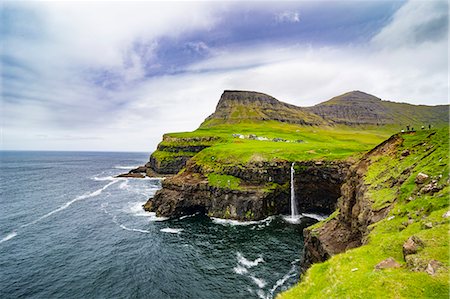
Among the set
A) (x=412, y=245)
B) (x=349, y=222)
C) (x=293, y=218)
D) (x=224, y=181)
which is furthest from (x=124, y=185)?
(x=412, y=245)

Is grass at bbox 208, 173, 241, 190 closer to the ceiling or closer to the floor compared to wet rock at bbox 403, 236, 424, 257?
closer to the floor

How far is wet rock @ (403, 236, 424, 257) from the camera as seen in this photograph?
15.3 m

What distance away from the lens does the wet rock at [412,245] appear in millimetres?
15260

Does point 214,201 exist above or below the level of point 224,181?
below

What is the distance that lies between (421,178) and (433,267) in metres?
13.0

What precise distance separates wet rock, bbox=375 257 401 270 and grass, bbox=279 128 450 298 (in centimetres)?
49

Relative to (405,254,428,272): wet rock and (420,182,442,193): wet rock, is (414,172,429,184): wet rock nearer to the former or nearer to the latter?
(420,182,442,193): wet rock

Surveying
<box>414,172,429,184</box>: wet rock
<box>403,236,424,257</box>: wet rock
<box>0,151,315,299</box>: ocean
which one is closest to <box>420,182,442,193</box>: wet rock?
<box>414,172,429,184</box>: wet rock

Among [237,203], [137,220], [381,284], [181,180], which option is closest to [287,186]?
[237,203]

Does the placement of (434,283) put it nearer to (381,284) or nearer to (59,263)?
(381,284)

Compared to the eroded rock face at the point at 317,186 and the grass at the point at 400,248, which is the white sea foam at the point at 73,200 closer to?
the eroded rock face at the point at 317,186

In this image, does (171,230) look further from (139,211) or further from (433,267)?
(433,267)

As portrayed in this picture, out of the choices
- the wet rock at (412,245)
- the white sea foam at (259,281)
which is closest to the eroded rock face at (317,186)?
the white sea foam at (259,281)

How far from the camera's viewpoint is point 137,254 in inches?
1889
